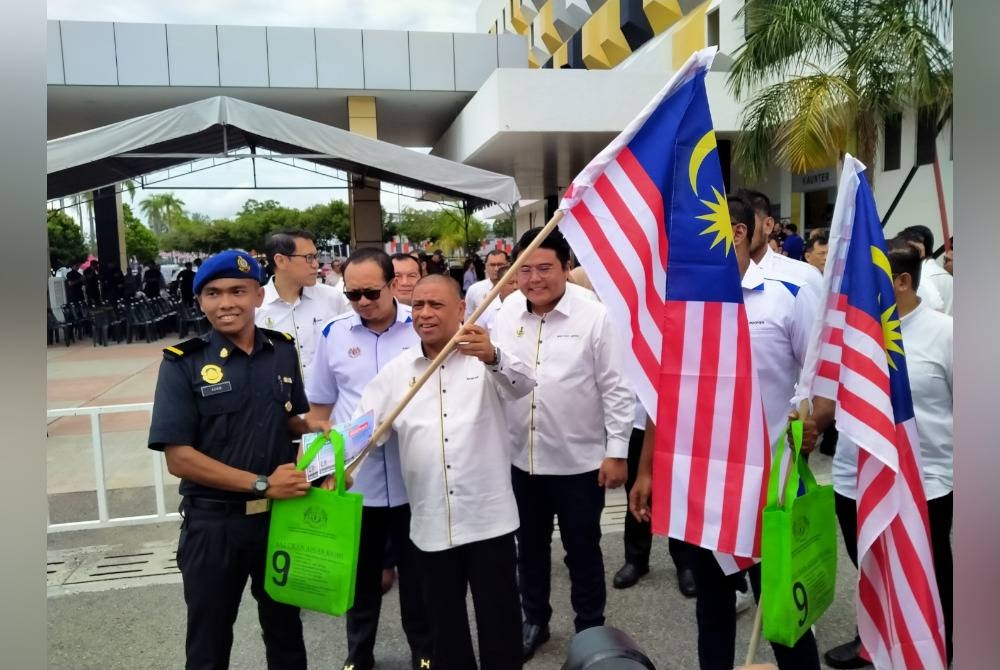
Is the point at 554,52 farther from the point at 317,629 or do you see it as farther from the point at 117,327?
the point at 317,629

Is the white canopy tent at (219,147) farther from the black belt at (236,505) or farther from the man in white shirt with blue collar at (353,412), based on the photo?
the black belt at (236,505)

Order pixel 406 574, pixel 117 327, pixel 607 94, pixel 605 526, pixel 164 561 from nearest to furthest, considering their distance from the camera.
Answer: pixel 406 574
pixel 164 561
pixel 605 526
pixel 607 94
pixel 117 327

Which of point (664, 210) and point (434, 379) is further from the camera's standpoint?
point (434, 379)

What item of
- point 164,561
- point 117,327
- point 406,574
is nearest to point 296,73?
point 117,327

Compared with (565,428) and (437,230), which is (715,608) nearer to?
(565,428)

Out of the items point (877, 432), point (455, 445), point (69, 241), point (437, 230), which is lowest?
point (455, 445)

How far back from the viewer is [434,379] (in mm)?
2787

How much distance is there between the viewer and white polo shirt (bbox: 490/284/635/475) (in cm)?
336

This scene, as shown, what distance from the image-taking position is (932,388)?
293cm

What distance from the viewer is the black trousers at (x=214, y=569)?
2604 mm

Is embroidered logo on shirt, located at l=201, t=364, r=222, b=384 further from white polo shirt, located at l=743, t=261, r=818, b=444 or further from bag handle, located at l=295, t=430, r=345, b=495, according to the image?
white polo shirt, located at l=743, t=261, r=818, b=444

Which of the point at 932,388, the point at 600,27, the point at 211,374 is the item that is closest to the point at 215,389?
the point at 211,374

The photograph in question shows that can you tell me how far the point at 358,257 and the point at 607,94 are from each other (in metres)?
12.8

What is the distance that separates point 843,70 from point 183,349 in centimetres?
1031
